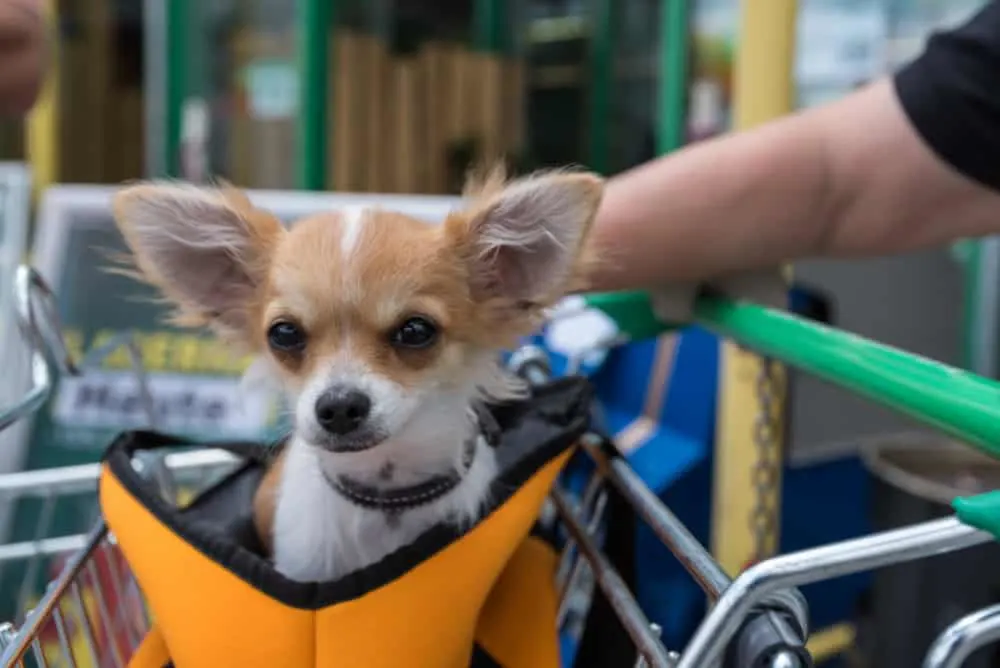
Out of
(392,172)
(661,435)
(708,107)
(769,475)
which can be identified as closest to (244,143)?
(392,172)

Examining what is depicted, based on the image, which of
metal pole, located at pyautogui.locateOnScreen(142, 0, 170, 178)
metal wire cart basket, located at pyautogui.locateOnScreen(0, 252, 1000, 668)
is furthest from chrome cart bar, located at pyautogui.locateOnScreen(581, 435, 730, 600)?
metal pole, located at pyautogui.locateOnScreen(142, 0, 170, 178)

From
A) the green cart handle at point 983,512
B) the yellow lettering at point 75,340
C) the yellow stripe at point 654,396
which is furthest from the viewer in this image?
the yellow lettering at point 75,340

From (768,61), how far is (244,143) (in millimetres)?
2136

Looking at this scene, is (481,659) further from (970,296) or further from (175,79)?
(175,79)

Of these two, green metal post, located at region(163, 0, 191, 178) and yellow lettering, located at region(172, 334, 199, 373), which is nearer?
yellow lettering, located at region(172, 334, 199, 373)

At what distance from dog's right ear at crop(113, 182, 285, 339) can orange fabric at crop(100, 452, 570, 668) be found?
0.23 m

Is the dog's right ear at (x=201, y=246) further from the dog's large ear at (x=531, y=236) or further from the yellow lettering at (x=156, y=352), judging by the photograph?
the yellow lettering at (x=156, y=352)

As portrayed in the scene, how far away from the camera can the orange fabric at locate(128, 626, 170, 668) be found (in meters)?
0.62

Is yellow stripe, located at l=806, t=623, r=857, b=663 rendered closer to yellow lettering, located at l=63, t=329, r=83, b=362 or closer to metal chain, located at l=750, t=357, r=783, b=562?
metal chain, located at l=750, t=357, r=783, b=562

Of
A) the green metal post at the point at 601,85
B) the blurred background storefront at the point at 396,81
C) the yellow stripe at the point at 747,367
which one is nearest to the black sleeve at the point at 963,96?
the yellow stripe at the point at 747,367

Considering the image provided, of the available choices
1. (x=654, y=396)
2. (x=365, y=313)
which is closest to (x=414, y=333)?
(x=365, y=313)

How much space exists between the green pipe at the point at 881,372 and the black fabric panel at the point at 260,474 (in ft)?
0.46

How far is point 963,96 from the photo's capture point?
78 cm

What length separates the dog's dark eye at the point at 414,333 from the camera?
28.3 inches
